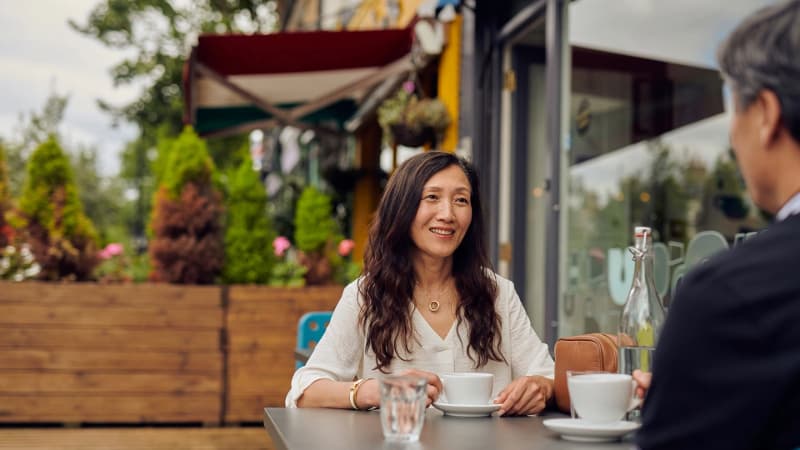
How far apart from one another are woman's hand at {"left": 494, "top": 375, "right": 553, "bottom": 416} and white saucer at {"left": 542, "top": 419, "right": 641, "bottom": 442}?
11.9 inches

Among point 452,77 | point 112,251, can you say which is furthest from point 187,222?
point 452,77

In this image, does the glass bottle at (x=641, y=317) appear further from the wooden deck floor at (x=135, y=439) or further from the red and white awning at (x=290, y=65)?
the red and white awning at (x=290, y=65)

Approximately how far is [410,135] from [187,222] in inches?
64.6

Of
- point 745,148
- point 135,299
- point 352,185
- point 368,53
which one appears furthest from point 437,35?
point 745,148

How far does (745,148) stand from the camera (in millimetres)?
1139

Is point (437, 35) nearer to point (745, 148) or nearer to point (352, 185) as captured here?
point (352, 185)

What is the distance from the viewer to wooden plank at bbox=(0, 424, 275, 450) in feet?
18.1

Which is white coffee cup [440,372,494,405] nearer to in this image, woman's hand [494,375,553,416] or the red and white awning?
woman's hand [494,375,553,416]

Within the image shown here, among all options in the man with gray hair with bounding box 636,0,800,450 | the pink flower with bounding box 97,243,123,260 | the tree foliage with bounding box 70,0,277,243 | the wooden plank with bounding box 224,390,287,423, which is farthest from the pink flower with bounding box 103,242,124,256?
the tree foliage with bounding box 70,0,277,243

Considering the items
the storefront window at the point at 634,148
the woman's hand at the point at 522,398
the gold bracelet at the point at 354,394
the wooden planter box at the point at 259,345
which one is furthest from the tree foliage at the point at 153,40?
the woman's hand at the point at 522,398

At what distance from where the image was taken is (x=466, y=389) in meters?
1.91

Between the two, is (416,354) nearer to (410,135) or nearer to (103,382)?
(103,382)

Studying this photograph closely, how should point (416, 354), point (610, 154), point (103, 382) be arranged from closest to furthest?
point (416, 354) → point (610, 154) → point (103, 382)

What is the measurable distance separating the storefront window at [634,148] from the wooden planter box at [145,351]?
1888 millimetres
